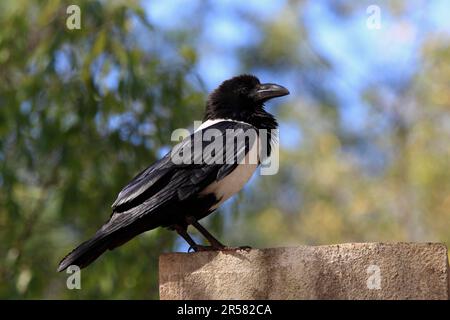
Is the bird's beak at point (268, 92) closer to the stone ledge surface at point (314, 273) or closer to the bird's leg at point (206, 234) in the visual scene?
the bird's leg at point (206, 234)

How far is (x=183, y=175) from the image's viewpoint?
5.16m

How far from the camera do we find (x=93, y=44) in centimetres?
785

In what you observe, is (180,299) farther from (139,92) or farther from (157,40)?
(157,40)

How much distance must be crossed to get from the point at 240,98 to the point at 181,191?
3.54 feet

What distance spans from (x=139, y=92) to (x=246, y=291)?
3.53 meters

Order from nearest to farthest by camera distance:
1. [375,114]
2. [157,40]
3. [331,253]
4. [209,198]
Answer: [331,253] → [209,198] → [157,40] → [375,114]

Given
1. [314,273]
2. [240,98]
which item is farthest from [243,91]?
[314,273]

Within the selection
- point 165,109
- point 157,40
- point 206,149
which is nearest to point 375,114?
point 157,40

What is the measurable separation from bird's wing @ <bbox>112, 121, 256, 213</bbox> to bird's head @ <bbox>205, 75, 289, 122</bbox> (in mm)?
469

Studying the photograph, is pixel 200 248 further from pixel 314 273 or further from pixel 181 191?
pixel 314 273

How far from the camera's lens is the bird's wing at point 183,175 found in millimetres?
5062

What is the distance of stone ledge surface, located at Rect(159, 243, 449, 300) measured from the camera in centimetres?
395

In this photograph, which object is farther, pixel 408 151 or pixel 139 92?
pixel 408 151

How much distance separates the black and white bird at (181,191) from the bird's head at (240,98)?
215 mm
